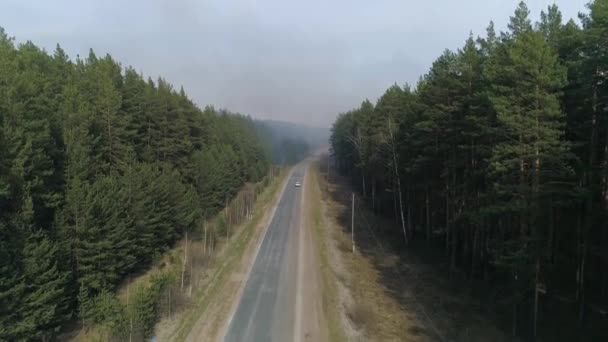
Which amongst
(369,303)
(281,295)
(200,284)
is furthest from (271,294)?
(369,303)

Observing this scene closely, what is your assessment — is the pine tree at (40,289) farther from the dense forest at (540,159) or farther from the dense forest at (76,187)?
the dense forest at (540,159)

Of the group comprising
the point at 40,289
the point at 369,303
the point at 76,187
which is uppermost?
the point at 76,187

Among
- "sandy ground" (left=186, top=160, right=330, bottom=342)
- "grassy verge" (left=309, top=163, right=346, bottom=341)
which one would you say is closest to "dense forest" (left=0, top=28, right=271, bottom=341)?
"sandy ground" (left=186, top=160, right=330, bottom=342)

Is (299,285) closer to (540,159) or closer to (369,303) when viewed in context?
(369,303)

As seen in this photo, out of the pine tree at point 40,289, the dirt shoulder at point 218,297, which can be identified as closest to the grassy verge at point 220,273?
the dirt shoulder at point 218,297

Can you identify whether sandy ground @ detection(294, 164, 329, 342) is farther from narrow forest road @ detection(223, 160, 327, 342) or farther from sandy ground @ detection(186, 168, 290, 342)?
sandy ground @ detection(186, 168, 290, 342)

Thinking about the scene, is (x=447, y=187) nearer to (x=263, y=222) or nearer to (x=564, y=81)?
(x=564, y=81)

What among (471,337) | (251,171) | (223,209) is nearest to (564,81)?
(471,337)
